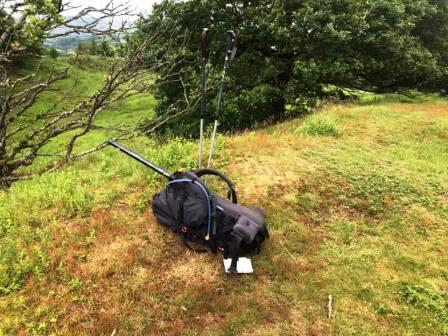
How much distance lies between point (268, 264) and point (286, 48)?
1460 centimetres

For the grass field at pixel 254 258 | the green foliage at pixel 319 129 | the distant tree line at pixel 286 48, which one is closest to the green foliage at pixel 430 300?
the grass field at pixel 254 258

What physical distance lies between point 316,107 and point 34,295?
15.3m

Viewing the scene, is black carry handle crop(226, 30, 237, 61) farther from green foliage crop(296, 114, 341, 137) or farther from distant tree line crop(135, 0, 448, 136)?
distant tree line crop(135, 0, 448, 136)

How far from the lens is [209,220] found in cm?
571

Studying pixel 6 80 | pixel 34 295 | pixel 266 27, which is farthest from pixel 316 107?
pixel 34 295

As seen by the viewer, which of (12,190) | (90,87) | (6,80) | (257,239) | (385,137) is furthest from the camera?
(90,87)

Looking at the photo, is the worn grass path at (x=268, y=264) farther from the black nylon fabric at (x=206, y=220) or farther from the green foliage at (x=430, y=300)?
the black nylon fabric at (x=206, y=220)

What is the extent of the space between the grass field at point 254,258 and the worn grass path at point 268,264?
0.7 inches

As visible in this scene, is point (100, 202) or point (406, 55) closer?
point (100, 202)

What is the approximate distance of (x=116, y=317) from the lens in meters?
4.98

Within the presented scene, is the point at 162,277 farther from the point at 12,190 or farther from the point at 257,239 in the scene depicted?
the point at 12,190

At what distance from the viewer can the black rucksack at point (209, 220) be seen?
5.72 m

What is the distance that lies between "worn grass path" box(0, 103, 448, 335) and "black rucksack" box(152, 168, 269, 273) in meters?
0.30

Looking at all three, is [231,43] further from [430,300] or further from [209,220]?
[430,300]
